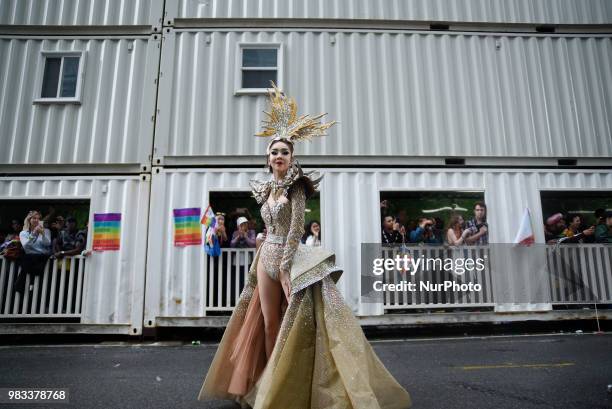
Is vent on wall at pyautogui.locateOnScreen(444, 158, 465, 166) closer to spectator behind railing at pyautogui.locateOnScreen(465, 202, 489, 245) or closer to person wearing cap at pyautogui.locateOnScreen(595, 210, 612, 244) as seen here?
spectator behind railing at pyautogui.locateOnScreen(465, 202, 489, 245)

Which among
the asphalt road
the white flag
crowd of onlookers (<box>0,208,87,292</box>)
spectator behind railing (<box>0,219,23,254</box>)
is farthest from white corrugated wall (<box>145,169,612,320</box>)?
spectator behind railing (<box>0,219,23,254</box>)

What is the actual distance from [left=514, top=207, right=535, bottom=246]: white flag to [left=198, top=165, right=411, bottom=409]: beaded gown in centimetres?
621

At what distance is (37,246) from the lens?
7.41 m

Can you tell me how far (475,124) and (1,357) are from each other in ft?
30.9

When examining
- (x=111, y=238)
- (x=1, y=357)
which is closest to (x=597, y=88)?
(x=111, y=238)

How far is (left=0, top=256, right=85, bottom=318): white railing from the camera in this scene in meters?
7.17

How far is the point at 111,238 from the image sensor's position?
7547mm

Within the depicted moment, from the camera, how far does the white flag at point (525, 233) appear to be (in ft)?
25.5

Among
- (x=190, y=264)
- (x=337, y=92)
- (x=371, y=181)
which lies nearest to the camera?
(x=190, y=264)

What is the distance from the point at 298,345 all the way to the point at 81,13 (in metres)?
9.35

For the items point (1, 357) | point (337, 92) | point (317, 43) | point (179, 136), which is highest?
point (317, 43)

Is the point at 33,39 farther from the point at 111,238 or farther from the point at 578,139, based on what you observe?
the point at 578,139

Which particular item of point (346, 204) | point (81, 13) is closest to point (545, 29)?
point (346, 204)

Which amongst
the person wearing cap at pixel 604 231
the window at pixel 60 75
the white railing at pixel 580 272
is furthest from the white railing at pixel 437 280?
the window at pixel 60 75
